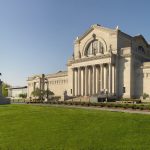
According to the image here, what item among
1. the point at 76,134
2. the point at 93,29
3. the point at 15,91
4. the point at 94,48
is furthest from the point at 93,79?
the point at 15,91

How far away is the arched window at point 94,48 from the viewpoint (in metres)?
87.3

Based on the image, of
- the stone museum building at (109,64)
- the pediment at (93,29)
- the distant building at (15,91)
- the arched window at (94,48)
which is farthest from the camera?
the distant building at (15,91)

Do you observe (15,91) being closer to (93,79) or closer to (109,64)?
(93,79)

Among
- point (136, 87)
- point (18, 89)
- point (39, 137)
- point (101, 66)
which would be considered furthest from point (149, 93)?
point (18, 89)

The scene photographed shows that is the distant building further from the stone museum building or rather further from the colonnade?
the colonnade

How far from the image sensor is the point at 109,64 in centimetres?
8050

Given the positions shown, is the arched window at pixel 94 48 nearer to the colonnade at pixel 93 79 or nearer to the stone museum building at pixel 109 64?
the stone museum building at pixel 109 64

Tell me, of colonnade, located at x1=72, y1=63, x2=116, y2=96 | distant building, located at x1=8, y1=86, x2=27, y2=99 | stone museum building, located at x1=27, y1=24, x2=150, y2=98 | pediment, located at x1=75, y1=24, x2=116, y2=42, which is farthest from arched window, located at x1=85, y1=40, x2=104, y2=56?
distant building, located at x1=8, y1=86, x2=27, y2=99

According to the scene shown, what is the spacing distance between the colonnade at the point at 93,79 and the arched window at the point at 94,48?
558cm

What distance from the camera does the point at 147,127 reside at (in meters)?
20.7

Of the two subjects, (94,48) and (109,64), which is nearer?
(109,64)

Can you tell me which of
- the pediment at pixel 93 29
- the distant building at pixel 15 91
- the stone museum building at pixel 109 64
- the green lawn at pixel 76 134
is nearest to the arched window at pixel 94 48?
the stone museum building at pixel 109 64

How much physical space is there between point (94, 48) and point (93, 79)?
1173cm

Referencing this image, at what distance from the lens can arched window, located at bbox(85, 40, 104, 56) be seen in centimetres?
8731
